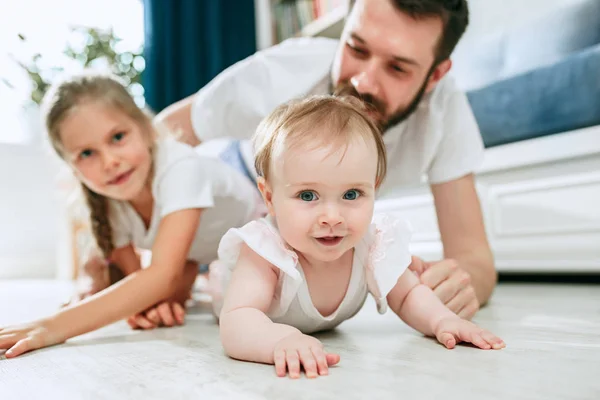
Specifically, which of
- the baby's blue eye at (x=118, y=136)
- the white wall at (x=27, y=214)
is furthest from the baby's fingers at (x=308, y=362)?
the white wall at (x=27, y=214)

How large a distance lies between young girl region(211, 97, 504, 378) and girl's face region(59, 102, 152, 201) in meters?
0.40

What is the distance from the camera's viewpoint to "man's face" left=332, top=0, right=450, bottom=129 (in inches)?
41.6

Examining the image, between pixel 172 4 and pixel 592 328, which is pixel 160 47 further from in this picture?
pixel 592 328

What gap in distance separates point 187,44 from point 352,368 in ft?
8.71

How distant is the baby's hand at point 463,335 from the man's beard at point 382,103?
475mm

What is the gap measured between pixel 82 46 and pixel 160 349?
7.89ft

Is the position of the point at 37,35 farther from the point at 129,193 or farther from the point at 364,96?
the point at 364,96

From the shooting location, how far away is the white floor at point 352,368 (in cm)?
51

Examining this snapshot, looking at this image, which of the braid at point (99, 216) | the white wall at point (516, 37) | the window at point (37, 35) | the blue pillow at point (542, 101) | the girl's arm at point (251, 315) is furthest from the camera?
the window at point (37, 35)

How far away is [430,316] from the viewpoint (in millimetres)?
757

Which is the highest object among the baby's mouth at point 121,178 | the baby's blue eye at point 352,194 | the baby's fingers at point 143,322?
the baby's mouth at point 121,178

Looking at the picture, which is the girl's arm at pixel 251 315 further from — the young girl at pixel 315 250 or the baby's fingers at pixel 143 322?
the baby's fingers at pixel 143 322

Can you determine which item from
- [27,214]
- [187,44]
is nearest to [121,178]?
[187,44]

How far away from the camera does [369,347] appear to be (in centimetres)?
72
